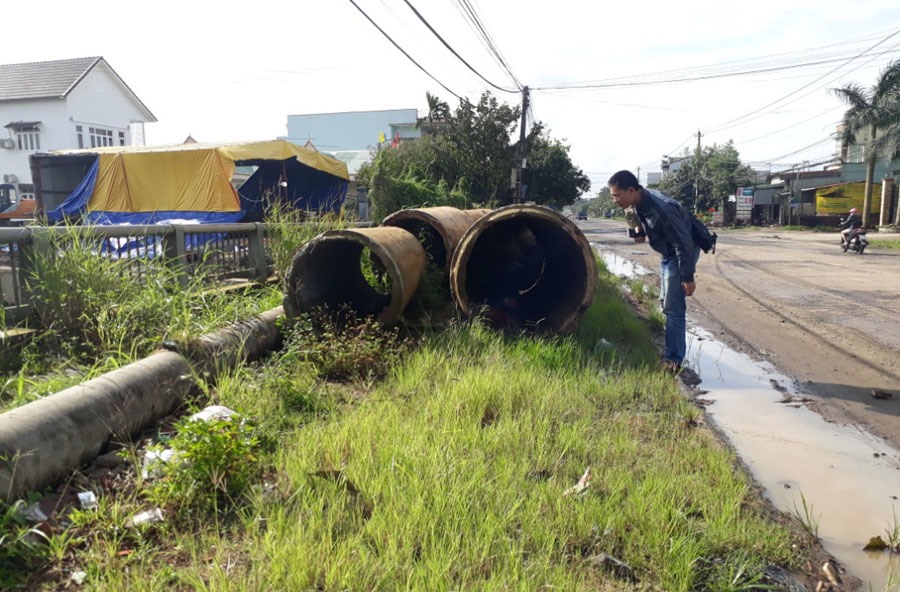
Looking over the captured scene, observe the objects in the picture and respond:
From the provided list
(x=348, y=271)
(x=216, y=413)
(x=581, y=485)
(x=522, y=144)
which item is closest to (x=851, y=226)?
(x=522, y=144)

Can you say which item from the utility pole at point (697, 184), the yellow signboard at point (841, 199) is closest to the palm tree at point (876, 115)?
the yellow signboard at point (841, 199)

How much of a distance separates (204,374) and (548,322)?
10.1 ft

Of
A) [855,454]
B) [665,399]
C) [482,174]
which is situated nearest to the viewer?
[855,454]

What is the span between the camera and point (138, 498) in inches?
101

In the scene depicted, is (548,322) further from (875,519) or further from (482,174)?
(482,174)

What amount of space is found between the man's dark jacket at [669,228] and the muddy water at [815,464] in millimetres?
1008

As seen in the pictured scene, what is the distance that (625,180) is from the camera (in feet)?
16.0

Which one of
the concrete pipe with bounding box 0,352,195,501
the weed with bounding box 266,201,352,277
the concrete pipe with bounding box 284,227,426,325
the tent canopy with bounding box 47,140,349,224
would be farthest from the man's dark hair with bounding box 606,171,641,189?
the tent canopy with bounding box 47,140,349,224

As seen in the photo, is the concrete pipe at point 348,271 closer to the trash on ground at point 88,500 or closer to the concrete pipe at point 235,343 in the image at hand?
the concrete pipe at point 235,343

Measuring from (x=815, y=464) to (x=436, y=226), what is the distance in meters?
3.89

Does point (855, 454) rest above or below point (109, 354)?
below

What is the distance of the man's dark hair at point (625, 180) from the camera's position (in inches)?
191

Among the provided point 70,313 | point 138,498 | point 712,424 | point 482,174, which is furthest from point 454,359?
point 482,174

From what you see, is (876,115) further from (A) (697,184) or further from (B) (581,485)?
(B) (581,485)
